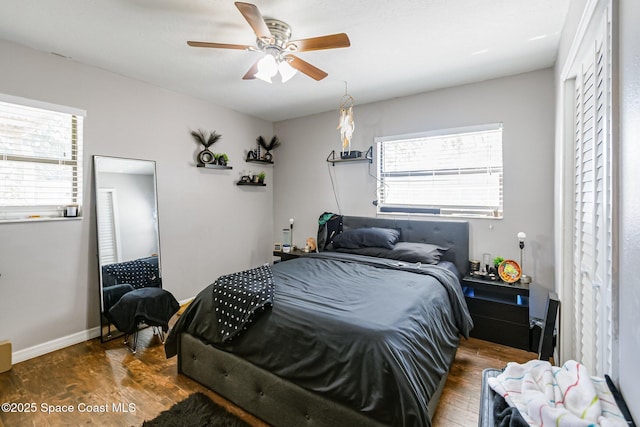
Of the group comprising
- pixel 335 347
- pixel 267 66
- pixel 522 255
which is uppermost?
pixel 267 66

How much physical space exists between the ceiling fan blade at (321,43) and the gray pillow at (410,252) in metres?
2.04

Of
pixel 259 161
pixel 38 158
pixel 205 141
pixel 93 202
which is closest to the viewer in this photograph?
pixel 38 158

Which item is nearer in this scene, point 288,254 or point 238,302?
point 238,302

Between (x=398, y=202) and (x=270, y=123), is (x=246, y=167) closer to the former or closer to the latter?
(x=270, y=123)

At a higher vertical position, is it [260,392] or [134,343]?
[260,392]

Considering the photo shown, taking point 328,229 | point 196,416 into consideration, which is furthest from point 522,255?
point 196,416

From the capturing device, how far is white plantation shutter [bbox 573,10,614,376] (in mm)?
1161

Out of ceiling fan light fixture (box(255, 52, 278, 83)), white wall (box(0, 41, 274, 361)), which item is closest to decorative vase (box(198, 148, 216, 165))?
white wall (box(0, 41, 274, 361))

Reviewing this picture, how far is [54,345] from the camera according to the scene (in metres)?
2.62

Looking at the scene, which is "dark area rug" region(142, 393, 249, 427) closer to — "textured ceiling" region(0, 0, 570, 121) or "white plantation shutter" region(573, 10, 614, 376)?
"white plantation shutter" region(573, 10, 614, 376)

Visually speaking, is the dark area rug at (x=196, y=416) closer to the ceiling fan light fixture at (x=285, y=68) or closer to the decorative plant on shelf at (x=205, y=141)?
the ceiling fan light fixture at (x=285, y=68)

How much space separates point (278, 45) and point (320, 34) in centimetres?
39

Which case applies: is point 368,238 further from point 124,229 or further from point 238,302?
point 124,229

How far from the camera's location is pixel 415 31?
2.20 metres
